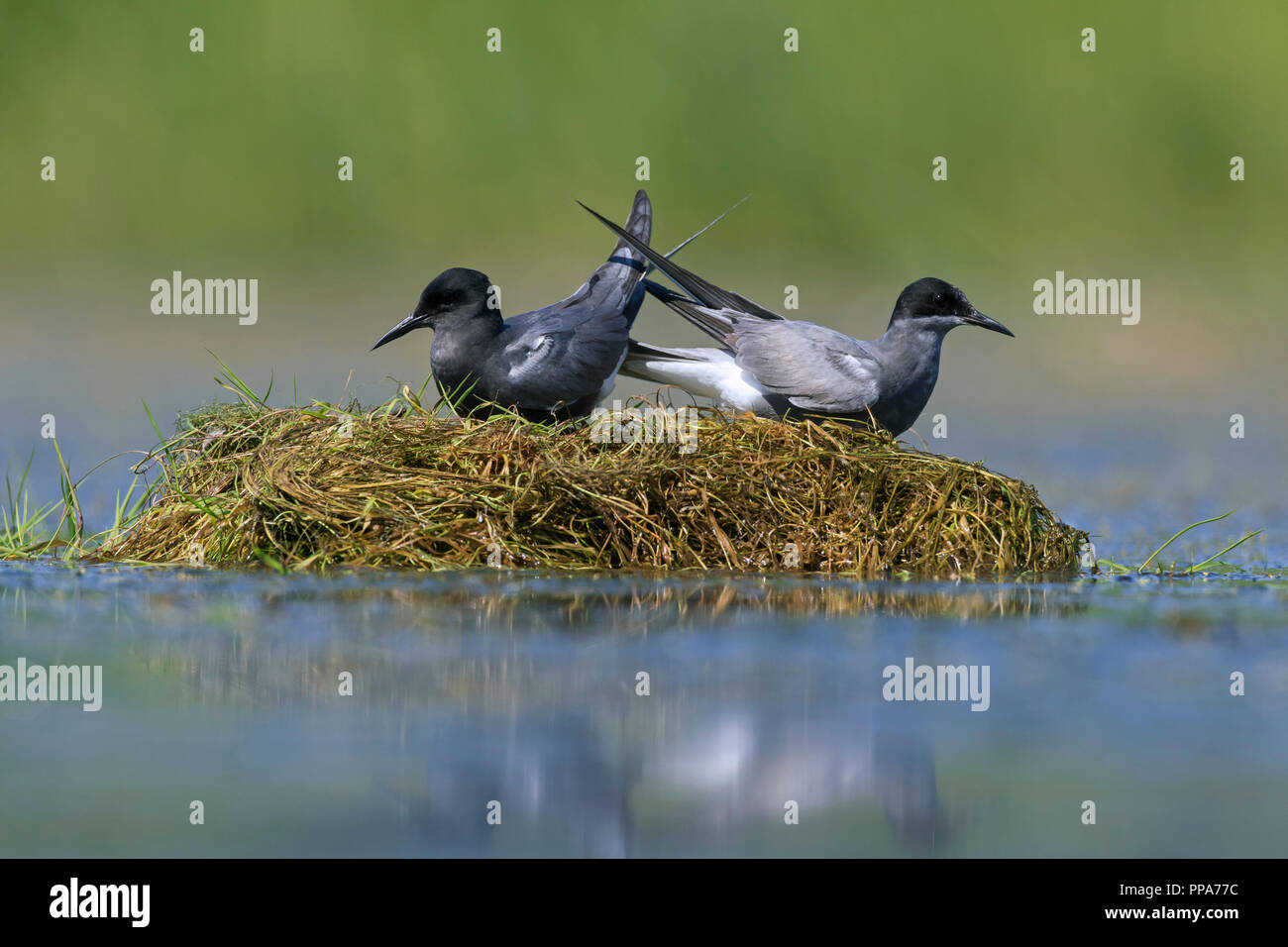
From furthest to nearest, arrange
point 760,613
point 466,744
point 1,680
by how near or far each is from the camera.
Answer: point 760,613 < point 1,680 < point 466,744

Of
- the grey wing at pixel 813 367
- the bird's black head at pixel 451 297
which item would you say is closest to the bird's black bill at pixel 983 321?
the grey wing at pixel 813 367

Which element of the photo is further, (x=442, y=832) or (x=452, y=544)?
(x=452, y=544)

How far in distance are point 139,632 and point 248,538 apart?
1511 mm

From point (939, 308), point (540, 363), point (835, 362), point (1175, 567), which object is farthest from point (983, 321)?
point (540, 363)

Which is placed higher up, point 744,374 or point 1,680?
point 744,374

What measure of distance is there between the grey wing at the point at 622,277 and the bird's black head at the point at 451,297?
65 cm

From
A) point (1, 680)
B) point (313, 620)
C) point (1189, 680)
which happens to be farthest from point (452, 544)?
point (1189, 680)

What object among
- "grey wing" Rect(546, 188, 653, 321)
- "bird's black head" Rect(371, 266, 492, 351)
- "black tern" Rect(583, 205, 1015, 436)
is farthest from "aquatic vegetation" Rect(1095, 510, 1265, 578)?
"bird's black head" Rect(371, 266, 492, 351)

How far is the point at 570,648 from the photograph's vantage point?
4.95 m

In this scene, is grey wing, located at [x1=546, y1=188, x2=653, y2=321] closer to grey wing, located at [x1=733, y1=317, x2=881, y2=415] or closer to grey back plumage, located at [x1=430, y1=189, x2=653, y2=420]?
grey back plumage, located at [x1=430, y1=189, x2=653, y2=420]

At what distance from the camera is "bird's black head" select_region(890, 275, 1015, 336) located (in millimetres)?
8047

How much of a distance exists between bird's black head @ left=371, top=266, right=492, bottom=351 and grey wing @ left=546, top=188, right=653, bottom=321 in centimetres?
65

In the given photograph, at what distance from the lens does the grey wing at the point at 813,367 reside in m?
7.93

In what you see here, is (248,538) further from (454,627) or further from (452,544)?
(454,627)
